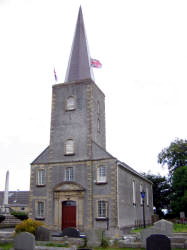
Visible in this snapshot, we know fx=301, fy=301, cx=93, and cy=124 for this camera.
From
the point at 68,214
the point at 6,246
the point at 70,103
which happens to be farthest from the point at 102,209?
the point at 6,246

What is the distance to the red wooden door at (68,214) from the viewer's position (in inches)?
1086

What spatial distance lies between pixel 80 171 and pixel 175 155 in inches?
943

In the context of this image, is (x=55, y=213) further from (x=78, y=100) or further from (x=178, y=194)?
(x=178, y=194)

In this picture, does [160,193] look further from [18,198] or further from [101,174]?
[18,198]

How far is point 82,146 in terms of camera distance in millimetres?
29438

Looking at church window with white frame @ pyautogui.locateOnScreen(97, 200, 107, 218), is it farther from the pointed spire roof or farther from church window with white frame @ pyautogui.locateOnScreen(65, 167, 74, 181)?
the pointed spire roof

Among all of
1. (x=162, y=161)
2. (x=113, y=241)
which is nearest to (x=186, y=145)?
(x=162, y=161)

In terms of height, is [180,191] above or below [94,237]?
above

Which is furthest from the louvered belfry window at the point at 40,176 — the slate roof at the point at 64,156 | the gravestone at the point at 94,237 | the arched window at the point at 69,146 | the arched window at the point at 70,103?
the gravestone at the point at 94,237

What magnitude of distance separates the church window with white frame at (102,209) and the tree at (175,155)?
2357 centimetres

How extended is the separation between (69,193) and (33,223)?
10704mm

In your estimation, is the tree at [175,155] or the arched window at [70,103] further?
the tree at [175,155]

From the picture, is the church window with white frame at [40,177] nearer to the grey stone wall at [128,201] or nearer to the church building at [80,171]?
the church building at [80,171]

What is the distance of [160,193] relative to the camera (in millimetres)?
51031
